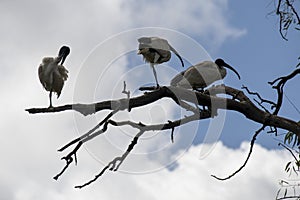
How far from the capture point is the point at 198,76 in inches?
216

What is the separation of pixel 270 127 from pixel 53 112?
1.71 meters

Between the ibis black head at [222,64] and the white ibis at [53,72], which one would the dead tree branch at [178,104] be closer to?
the ibis black head at [222,64]

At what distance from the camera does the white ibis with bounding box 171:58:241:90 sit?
5.43 meters

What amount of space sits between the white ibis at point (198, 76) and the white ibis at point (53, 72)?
1.48 meters

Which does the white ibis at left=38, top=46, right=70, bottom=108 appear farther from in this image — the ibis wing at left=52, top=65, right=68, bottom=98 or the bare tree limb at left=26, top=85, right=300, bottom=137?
the bare tree limb at left=26, top=85, right=300, bottom=137

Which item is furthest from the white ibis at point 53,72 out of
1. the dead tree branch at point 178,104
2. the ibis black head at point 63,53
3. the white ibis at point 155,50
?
the dead tree branch at point 178,104

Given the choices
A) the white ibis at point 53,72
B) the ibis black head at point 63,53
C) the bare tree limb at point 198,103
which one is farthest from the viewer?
the white ibis at point 53,72

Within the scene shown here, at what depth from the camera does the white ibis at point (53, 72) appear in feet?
20.5

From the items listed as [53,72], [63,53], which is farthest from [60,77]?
[63,53]

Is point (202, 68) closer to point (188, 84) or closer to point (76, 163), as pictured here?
point (188, 84)

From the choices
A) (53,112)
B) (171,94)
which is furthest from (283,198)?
(53,112)

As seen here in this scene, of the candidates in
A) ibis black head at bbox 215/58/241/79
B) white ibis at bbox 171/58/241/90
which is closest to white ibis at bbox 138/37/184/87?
white ibis at bbox 171/58/241/90

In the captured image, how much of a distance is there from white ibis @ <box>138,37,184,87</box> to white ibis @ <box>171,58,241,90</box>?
0.13 meters

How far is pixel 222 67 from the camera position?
20.4 feet
